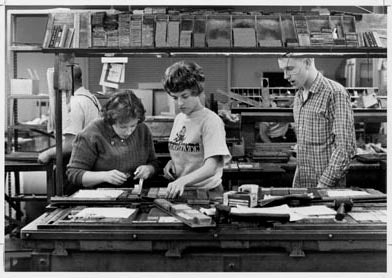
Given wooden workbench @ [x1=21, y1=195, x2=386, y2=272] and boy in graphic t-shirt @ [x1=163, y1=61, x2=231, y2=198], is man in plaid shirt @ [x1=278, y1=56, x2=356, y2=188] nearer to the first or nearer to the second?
boy in graphic t-shirt @ [x1=163, y1=61, x2=231, y2=198]

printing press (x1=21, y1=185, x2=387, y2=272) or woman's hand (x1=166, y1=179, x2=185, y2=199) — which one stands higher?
woman's hand (x1=166, y1=179, x2=185, y2=199)

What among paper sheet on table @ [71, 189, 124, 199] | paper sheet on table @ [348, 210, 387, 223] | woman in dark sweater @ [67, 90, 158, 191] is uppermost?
woman in dark sweater @ [67, 90, 158, 191]

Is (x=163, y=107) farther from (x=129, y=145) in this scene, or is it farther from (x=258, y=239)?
(x=258, y=239)

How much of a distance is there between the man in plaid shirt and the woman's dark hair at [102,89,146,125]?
87 centimetres

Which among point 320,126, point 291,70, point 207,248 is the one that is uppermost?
point 291,70

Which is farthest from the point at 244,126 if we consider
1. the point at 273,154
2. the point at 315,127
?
the point at 315,127

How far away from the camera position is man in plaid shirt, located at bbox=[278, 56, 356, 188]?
3.06 meters

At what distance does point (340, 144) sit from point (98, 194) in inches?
50.6

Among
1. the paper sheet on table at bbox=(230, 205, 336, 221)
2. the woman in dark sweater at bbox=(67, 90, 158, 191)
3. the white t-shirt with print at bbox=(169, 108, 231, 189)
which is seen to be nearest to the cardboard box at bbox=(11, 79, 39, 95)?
the woman in dark sweater at bbox=(67, 90, 158, 191)

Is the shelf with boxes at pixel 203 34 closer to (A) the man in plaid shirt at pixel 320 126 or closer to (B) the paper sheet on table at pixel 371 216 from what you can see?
(A) the man in plaid shirt at pixel 320 126

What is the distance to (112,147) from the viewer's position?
309 cm

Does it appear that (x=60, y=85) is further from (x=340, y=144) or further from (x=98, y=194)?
(x=340, y=144)

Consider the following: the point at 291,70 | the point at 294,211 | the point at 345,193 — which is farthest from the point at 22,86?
the point at 294,211

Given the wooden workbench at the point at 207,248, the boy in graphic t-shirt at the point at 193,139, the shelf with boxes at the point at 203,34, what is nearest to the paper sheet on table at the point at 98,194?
the boy in graphic t-shirt at the point at 193,139
